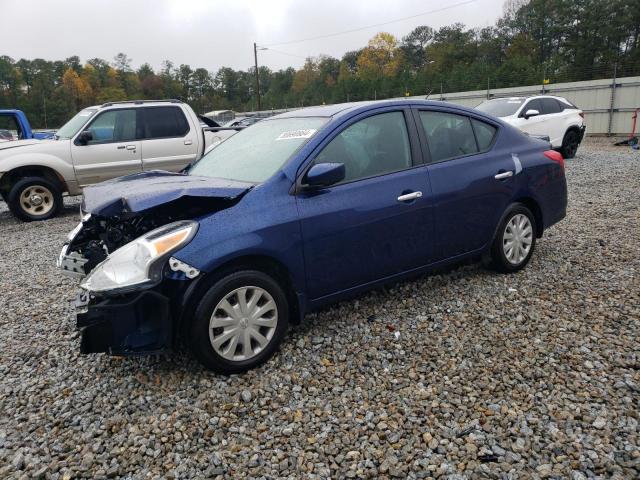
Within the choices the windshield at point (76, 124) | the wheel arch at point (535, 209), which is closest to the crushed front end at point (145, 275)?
the wheel arch at point (535, 209)

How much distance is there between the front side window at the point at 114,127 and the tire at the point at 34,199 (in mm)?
1075

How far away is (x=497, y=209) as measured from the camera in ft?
14.3

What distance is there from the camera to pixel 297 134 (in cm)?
365

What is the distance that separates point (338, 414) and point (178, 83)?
8977 centimetres

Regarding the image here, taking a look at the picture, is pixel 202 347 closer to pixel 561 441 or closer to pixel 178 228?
pixel 178 228

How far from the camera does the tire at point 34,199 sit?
27.5 ft

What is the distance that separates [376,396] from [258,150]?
2.03m

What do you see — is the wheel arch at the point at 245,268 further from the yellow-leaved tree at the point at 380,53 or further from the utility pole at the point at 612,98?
the yellow-leaved tree at the point at 380,53

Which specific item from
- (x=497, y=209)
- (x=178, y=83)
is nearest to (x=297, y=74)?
(x=178, y=83)

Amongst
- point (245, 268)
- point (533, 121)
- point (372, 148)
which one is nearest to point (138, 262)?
point (245, 268)

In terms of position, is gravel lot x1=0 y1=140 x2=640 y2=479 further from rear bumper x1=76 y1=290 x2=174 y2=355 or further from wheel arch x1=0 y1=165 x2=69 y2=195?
wheel arch x1=0 y1=165 x2=69 y2=195

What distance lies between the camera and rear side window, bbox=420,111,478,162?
13.3ft

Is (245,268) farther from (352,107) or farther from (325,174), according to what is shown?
(352,107)

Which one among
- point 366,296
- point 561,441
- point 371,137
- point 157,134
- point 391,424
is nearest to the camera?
point 561,441
